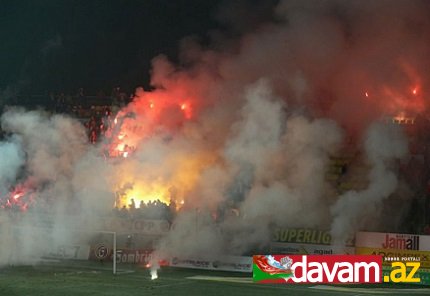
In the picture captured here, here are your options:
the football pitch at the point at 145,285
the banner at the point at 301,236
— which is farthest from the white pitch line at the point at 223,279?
the banner at the point at 301,236

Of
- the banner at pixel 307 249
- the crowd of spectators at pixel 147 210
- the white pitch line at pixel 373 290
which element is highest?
Answer: the crowd of spectators at pixel 147 210

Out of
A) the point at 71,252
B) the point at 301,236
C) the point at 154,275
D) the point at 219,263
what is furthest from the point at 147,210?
the point at 301,236

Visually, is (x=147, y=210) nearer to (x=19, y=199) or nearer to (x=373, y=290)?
(x=19, y=199)

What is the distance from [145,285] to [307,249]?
6.16 m

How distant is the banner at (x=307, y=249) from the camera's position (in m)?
24.5

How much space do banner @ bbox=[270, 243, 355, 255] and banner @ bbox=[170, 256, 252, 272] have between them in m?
1.04

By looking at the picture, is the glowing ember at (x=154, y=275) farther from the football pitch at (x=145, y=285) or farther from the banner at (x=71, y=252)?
the banner at (x=71, y=252)

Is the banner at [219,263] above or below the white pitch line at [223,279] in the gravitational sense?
above

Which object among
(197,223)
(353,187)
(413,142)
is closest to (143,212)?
(197,223)

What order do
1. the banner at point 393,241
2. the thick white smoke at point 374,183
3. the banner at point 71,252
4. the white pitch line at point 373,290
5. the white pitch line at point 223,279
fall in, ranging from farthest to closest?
the banner at point 71,252, the thick white smoke at point 374,183, the white pitch line at point 223,279, the banner at point 393,241, the white pitch line at point 373,290

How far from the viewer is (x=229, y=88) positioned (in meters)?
25.6

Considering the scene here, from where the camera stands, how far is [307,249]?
83.1ft

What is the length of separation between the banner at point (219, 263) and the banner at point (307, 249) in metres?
1.04

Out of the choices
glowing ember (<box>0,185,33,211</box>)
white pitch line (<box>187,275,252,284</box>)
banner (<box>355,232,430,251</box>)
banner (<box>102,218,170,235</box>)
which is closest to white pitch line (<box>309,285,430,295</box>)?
banner (<box>355,232,430,251</box>)
